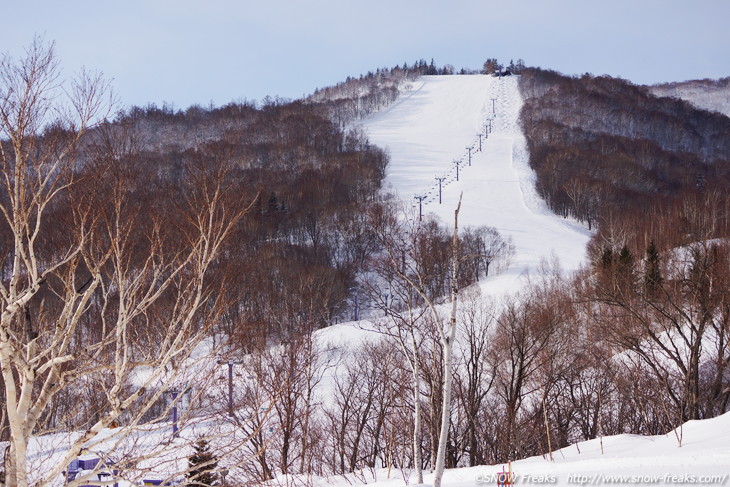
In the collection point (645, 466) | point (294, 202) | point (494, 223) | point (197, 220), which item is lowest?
point (494, 223)

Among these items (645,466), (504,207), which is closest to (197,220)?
(645,466)

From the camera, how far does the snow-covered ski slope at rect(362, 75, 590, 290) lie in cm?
5169

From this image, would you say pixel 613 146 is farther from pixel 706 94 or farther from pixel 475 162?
pixel 706 94

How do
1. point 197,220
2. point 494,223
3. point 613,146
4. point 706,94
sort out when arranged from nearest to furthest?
point 197,220, point 494,223, point 613,146, point 706,94

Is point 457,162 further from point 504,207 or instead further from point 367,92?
point 367,92

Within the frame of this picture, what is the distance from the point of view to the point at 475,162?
7844 centimetres

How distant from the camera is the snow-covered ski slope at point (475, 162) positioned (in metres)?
51.7

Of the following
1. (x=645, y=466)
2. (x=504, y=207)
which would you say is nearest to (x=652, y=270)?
(x=645, y=466)

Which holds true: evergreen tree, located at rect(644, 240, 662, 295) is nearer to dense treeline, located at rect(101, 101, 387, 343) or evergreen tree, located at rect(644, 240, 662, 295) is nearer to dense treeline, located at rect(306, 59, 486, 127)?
dense treeline, located at rect(101, 101, 387, 343)

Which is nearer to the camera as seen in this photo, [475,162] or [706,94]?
[475,162]

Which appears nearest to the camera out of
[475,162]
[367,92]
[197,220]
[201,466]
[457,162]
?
[201,466]

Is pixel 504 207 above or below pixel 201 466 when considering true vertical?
below

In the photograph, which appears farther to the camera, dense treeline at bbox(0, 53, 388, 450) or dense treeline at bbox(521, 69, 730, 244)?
dense treeline at bbox(521, 69, 730, 244)

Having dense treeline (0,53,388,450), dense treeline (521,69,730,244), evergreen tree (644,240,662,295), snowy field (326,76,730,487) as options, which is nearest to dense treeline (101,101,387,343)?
dense treeline (0,53,388,450)
